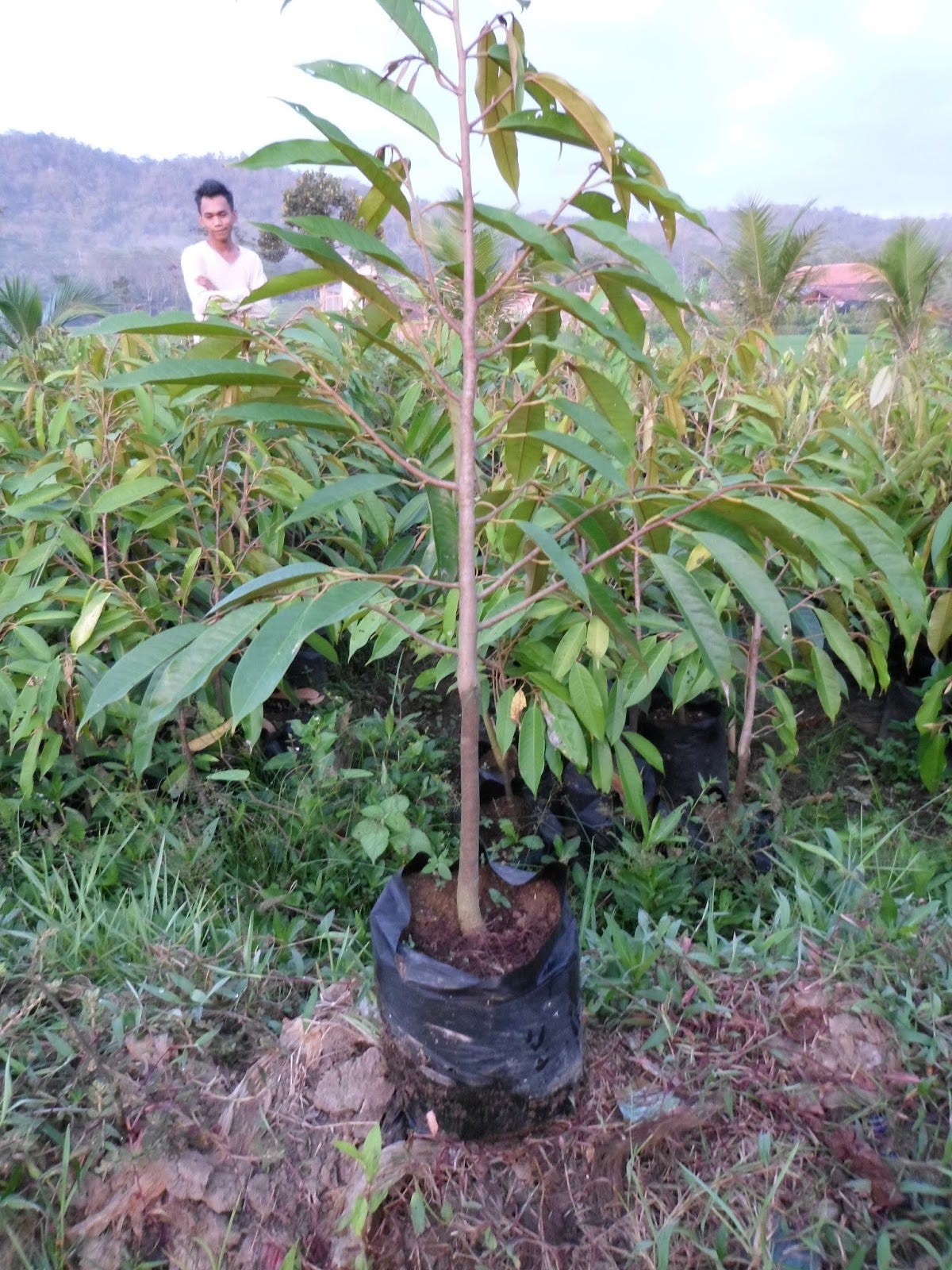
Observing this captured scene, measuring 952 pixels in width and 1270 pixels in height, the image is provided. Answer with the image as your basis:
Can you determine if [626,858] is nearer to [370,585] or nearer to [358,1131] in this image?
[358,1131]

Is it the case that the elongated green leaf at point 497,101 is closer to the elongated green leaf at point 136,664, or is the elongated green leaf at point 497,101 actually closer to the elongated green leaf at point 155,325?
the elongated green leaf at point 155,325

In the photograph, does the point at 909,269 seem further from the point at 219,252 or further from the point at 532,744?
the point at 532,744

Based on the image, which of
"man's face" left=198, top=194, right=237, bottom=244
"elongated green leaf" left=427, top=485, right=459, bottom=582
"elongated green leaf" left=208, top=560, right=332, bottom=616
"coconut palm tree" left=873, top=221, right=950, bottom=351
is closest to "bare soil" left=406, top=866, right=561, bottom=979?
"elongated green leaf" left=427, top=485, right=459, bottom=582

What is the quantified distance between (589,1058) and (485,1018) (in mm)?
295

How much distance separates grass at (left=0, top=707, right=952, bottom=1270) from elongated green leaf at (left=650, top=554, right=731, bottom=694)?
2.07 ft

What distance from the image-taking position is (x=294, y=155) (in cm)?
82

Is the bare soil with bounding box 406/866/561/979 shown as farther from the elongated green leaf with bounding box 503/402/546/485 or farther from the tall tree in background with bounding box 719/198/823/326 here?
the tall tree in background with bounding box 719/198/823/326

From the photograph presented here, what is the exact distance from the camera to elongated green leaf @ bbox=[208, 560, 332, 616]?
0.79m

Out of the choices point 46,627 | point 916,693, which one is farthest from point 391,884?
point 916,693

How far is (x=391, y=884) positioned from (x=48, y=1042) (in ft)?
1.76

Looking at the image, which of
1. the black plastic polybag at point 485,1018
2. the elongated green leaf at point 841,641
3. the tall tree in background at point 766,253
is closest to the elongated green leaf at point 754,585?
the black plastic polybag at point 485,1018

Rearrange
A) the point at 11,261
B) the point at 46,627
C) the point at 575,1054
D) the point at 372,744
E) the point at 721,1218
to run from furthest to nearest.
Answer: the point at 11,261 < the point at 372,744 < the point at 46,627 < the point at 575,1054 < the point at 721,1218

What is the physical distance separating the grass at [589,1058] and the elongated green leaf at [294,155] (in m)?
1.03

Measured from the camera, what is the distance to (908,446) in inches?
94.8
